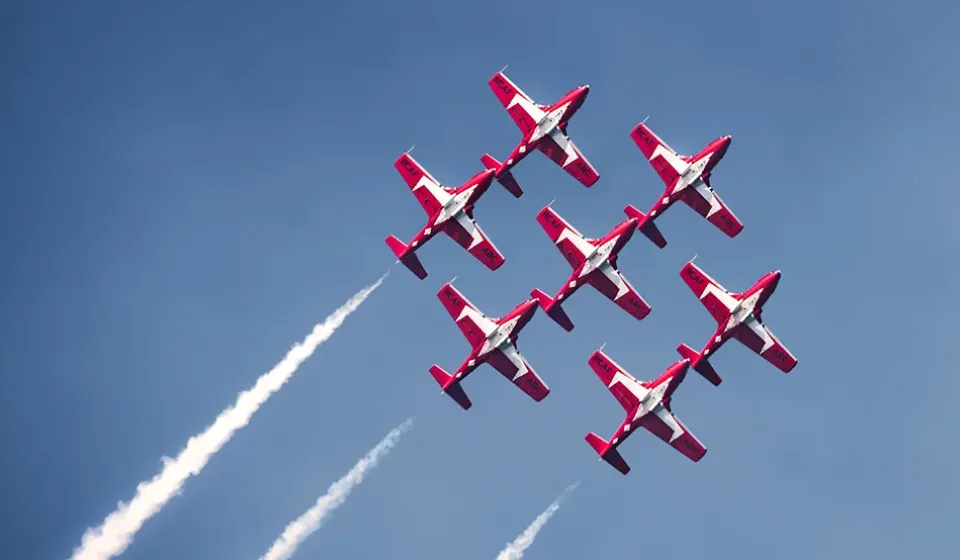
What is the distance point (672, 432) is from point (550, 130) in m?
28.1

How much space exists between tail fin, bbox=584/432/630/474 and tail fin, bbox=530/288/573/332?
31.2ft

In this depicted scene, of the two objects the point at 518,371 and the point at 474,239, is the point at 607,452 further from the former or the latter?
the point at 474,239

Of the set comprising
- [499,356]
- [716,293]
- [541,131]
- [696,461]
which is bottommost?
[696,461]

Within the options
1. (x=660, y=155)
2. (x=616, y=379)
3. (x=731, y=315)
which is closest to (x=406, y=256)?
(x=616, y=379)

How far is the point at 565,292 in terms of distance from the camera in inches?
4345

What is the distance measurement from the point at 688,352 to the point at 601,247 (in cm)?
1171

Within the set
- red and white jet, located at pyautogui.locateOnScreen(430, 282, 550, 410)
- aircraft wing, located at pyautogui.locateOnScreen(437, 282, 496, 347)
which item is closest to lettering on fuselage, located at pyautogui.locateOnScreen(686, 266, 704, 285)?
red and white jet, located at pyautogui.locateOnScreen(430, 282, 550, 410)

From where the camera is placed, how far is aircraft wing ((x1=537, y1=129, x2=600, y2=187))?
11306cm

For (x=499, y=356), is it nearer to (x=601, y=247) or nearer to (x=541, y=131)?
(x=601, y=247)

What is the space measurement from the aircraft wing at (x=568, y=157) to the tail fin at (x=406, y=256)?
14865mm

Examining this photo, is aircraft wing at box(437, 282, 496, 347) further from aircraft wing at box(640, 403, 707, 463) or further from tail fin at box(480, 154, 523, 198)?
aircraft wing at box(640, 403, 707, 463)

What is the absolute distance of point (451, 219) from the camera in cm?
11000

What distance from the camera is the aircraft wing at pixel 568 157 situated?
371 feet

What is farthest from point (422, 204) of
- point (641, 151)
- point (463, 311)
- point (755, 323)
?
point (755, 323)
